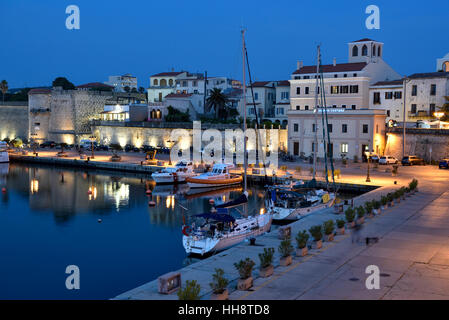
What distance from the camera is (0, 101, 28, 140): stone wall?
91.0 meters

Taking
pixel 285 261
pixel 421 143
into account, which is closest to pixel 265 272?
pixel 285 261

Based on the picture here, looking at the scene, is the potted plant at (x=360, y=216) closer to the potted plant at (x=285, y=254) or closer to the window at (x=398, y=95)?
the potted plant at (x=285, y=254)

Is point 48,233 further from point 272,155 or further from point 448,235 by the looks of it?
point 272,155

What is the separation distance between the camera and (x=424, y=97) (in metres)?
57.1

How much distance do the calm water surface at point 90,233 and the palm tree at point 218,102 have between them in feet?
84.6

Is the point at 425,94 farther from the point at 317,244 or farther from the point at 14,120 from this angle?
the point at 14,120

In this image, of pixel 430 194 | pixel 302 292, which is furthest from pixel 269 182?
pixel 302 292

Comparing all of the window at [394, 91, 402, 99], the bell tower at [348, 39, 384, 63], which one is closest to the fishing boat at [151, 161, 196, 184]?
the window at [394, 91, 402, 99]

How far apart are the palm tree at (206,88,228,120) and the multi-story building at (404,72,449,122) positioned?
85.6ft

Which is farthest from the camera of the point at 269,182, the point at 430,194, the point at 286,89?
the point at 286,89

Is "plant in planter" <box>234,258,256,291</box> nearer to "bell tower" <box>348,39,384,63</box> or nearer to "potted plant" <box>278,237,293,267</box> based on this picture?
"potted plant" <box>278,237,293,267</box>

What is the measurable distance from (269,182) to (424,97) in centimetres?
2453

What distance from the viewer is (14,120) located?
91.8 metres

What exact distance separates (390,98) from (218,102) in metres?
24.5
